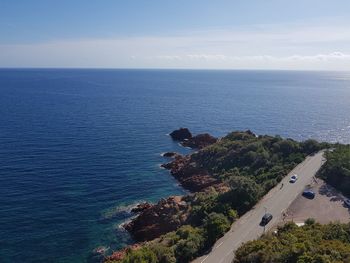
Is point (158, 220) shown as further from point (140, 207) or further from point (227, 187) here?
point (227, 187)

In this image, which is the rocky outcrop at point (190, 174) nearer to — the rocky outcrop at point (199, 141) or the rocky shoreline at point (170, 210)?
the rocky shoreline at point (170, 210)

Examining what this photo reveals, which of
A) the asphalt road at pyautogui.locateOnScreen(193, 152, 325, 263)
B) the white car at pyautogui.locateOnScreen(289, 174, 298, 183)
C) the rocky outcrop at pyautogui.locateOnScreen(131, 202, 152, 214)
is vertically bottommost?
the rocky outcrop at pyautogui.locateOnScreen(131, 202, 152, 214)

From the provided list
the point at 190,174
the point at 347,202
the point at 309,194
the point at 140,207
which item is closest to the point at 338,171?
the point at 347,202

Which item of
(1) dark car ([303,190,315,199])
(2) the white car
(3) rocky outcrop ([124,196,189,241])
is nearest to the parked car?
(1) dark car ([303,190,315,199])

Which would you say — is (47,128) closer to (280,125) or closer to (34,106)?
(34,106)

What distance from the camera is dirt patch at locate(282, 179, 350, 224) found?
5147 cm

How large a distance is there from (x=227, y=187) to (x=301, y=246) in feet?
107

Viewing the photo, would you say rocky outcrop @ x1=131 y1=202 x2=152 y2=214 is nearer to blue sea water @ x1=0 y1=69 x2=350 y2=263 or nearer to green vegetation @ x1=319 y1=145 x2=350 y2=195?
blue sea water @ x1=0 y1=69 x2=350 y2=263

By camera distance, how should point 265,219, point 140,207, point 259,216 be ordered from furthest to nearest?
1. point 140,207
2. point 259,216
3. point 265,219

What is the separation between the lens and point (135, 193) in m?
74.1

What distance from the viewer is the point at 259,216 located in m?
52.3

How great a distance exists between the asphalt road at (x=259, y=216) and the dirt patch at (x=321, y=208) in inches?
44.9

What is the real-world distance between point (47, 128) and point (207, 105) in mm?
92731

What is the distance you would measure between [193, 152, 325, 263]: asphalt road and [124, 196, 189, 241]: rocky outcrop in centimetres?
1147
